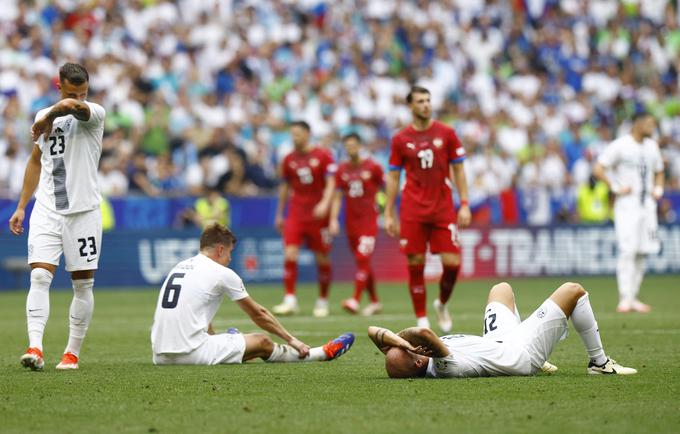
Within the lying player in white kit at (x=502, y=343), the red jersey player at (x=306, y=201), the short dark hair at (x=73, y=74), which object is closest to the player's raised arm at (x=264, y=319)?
the lying player in white kit at (x=502, y=343)

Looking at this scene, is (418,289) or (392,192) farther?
(392,192)

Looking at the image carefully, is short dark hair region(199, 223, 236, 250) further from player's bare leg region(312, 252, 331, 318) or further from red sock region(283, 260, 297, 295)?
red sock region(283, 260, 297, 295)

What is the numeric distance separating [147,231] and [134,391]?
14.8 metres

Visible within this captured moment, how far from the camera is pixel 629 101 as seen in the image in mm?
33062

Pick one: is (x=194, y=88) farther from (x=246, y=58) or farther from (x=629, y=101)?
(x=629, y=101)

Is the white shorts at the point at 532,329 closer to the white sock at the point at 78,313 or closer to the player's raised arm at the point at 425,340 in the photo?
the player's raised arm at the point at 425,340

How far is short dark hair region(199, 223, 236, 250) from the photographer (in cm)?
1052

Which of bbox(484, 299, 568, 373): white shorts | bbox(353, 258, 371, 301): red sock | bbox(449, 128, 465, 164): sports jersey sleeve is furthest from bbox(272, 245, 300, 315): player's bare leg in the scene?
bbox(484, 299, 568, 373): white shorts

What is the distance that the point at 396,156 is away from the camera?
14.0m

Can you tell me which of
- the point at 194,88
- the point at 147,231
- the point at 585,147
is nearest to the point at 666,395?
the point at 147,231

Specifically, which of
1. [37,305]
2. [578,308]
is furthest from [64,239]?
[578,308]

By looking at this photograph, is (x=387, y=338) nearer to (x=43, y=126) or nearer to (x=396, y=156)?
(x=43, y=126)

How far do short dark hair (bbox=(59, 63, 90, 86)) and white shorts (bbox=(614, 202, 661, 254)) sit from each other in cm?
949

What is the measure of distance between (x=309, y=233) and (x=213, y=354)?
8054mm
